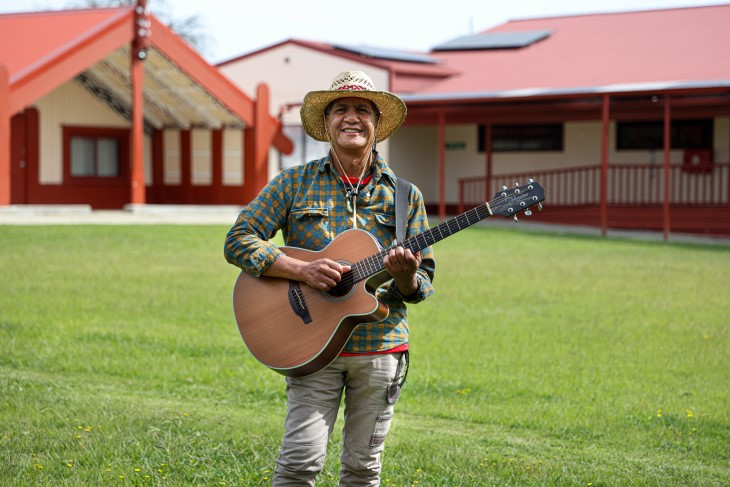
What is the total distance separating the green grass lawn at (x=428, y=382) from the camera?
552 centimetres

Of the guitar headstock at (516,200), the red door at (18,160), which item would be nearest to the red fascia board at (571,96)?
the red door at (18,160)

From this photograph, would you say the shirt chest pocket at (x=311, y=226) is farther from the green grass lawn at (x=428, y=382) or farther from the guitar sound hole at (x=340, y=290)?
the green grass lawn at (x=428, y=382)

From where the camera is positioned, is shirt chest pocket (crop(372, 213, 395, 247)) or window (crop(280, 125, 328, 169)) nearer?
shirt chest pocket (crop(372, 213, 395, 247))

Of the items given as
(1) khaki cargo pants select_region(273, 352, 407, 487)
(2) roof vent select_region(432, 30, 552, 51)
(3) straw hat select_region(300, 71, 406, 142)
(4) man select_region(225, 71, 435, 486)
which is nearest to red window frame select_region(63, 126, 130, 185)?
(2) roof vent select_region(432, 30, 552, 51)

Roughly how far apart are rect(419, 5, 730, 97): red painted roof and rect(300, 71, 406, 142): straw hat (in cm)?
1848

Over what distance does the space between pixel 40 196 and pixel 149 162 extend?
347cm

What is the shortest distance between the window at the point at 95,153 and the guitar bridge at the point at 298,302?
21.6 m

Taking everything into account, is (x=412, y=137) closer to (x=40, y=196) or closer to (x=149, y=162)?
(x=149, y=162)

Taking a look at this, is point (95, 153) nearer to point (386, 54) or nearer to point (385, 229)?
point (386, 54)

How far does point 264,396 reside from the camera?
23.9 feet

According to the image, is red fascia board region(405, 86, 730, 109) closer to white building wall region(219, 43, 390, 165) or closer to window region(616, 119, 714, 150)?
window region(616, 119, 714, 150)

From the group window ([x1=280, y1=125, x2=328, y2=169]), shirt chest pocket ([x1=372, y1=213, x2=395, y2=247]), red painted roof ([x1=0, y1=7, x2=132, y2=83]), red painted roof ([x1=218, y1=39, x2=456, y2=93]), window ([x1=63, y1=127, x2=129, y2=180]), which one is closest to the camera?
shirt chest pocket ([x1=372, y1=213, x2=395, y2=247])

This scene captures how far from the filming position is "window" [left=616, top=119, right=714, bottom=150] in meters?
24.5

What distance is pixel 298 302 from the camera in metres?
4.15
